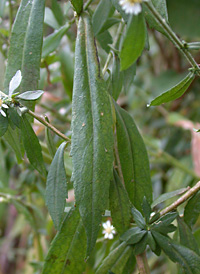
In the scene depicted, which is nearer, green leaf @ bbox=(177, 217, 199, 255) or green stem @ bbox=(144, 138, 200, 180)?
green leaf @ bbox=(177, 217, 199, 255)

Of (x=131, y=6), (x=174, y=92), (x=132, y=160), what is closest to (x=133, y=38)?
(x=131, y=6)

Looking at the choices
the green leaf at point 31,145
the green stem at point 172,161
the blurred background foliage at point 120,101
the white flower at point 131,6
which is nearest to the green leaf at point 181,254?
the blurred background foliage at point 120,101

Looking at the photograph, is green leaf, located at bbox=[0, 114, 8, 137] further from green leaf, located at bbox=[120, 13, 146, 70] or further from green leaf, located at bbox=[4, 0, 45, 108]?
green leaf, located at bbox=[120, 13, 146, 70]

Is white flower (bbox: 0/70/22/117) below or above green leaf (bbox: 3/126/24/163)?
above

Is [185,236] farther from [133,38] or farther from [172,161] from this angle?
[172,161]

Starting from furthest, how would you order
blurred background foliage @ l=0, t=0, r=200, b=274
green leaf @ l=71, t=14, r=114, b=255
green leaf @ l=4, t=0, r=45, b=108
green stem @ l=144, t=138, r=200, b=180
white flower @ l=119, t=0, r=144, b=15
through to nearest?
1. green stem @ l=144, t=138, r=200, b=180
2. blurred background foliage @ l=0, t=0, r=200, b=274
3. green leaf @ l=4, t=0, r=45, b=108
4. green leaf @ l=71, t=14, r=114, b=255
5. white flower @ l=119, t=0, r=144, b=15

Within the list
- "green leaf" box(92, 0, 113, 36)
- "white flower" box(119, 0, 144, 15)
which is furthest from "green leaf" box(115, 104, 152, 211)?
"white flower" box(119, 0, 144, 15)

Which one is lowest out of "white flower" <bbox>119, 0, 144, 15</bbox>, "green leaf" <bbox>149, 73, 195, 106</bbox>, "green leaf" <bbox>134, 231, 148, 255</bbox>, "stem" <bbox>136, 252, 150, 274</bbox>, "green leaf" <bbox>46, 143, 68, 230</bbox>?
"stem" <bbox>136, 252, 150, 274</bbox>
